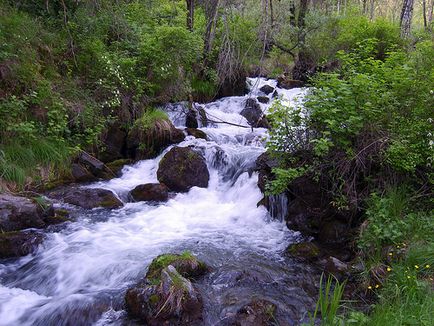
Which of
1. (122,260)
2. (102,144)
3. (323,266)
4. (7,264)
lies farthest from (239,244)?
(102,144)

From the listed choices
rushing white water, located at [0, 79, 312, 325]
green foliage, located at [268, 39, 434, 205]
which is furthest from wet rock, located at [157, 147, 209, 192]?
green foliage, located at [268, 39, 434, 205]

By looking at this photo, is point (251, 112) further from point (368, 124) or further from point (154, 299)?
point (154, 299)

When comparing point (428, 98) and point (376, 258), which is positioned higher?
point (428, 98)

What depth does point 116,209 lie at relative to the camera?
729 cm

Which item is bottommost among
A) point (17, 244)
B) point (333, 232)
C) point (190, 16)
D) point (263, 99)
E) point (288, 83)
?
point (333, 232)

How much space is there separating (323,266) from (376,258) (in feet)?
2.84

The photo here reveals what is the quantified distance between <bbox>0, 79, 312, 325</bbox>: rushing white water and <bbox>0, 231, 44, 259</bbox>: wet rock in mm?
116

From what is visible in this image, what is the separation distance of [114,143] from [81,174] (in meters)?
1.62

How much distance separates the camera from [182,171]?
8.46m

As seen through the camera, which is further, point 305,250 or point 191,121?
point 191,121

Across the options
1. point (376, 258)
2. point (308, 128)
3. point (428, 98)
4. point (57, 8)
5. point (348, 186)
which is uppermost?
point (57, 8)

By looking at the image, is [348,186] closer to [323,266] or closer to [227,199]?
[323,266]

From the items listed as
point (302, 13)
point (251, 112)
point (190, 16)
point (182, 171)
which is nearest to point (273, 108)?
point (182, 171)

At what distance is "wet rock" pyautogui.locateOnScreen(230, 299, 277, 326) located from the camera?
3959 millimetres
